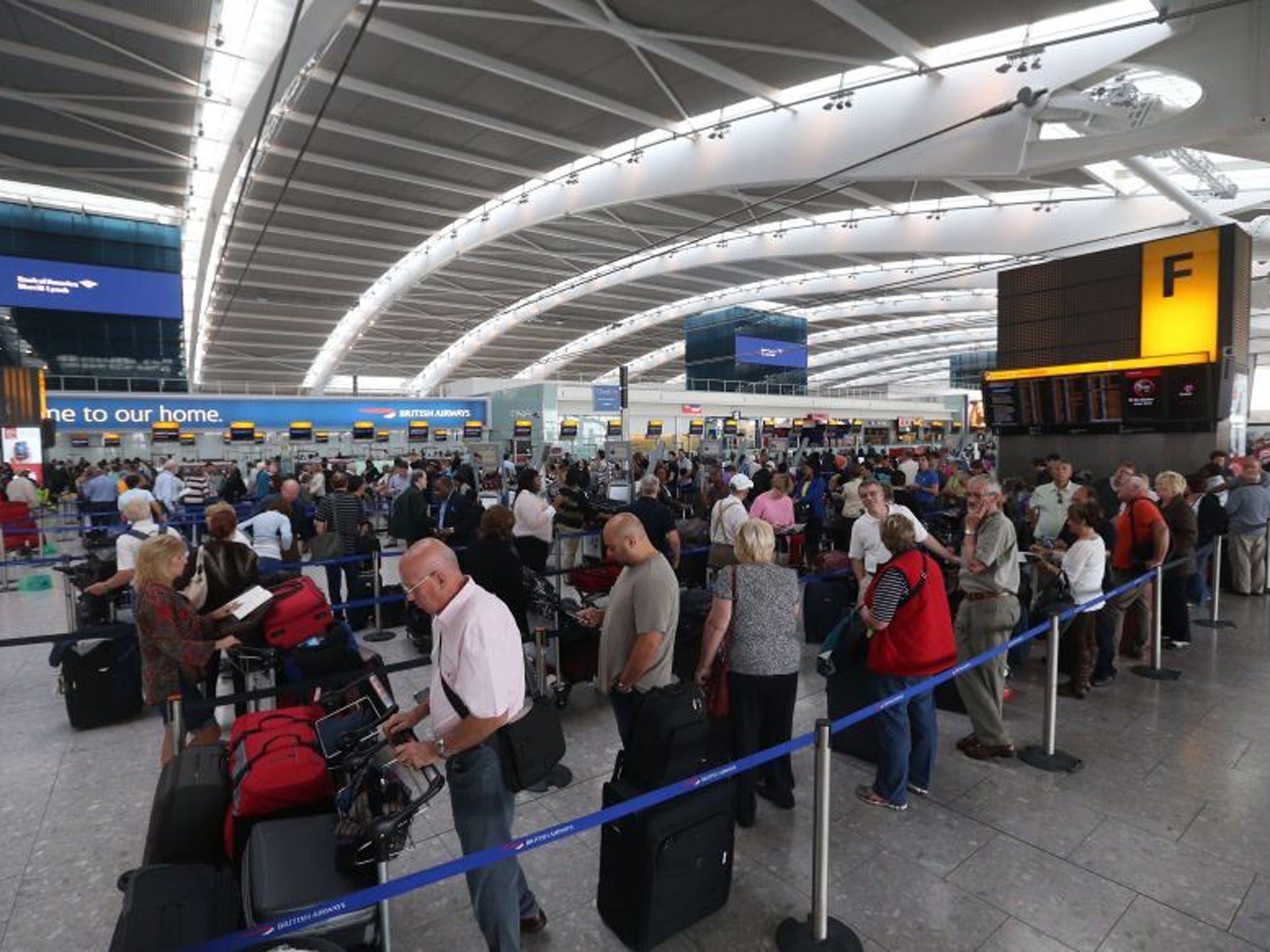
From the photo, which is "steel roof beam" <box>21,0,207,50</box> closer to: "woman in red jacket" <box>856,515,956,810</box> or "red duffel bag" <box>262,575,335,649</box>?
"red duffel bag" <box>262,575,335,649</box>

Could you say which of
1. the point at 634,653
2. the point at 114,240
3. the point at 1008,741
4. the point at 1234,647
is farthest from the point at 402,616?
the point at 114,240

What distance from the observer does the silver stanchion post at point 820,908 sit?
239cm

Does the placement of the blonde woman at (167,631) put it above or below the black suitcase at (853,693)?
above

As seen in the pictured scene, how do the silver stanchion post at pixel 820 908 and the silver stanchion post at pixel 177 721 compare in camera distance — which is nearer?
the silver stanchion post at pixel 820 908

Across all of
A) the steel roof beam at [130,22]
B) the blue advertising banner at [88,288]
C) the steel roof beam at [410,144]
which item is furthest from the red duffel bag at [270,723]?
the blue advertising banner at [88,288]

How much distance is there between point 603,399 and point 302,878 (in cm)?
Answer: 2382

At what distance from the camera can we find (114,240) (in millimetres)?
23047

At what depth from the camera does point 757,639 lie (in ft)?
10.4

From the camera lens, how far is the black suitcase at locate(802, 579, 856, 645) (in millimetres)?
6066

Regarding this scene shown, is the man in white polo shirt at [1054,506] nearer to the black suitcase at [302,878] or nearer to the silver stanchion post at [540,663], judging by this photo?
the silver stanchion post at [540,663]

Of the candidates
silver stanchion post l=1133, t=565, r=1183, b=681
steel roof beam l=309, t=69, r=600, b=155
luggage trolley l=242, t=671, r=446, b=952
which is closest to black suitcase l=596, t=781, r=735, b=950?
luggage trolley l=242, t=671, r=446, b=952

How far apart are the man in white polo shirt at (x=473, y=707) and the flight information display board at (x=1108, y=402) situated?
11440mm

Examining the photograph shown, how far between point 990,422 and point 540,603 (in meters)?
10.8

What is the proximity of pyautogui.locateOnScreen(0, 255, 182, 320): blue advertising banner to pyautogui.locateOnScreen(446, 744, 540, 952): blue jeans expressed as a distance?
2724 cm
